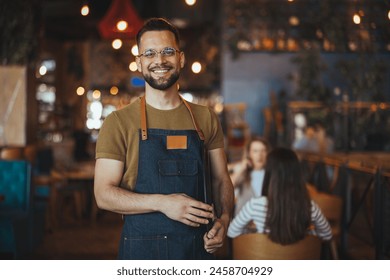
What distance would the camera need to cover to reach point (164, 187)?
2.12 m

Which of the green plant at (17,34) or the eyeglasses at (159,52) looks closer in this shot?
the eyeglasses at (159,52)

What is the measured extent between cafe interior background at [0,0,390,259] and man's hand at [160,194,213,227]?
296 centimetres

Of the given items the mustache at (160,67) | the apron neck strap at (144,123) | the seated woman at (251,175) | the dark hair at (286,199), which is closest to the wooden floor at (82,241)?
the seated woman at (251,175)

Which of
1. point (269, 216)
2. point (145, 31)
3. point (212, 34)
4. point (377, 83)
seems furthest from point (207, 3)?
point (145, 31)

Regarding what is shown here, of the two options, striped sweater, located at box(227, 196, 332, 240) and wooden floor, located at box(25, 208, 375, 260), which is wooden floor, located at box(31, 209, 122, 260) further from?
striped sweater, located at box(227, 196, 332, 240)

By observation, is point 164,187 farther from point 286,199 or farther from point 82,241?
point 82,241

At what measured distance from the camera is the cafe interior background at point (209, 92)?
5.84m

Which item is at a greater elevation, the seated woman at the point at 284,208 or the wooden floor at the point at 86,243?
the seated woman at the point at 284,208

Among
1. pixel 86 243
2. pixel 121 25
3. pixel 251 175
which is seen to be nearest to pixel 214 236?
pixel 251 175

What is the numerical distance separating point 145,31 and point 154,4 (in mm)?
12019

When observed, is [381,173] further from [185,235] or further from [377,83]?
[185,235]

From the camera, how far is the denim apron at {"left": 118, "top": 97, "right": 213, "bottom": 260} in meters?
2.13

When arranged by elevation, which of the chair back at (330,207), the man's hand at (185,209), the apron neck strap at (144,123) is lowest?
the chair back at (330,207)

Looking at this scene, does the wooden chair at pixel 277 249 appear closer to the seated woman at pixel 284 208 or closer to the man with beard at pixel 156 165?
the seated woman at pixel 284 208
